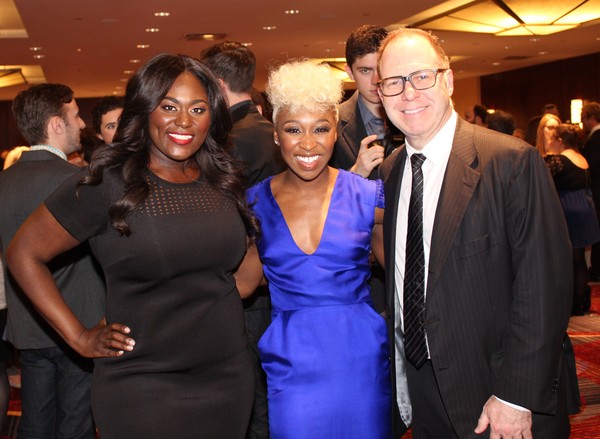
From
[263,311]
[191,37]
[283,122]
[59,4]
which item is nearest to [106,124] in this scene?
[263,311]

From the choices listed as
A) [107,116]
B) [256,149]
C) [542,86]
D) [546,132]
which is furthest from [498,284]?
[542,86]

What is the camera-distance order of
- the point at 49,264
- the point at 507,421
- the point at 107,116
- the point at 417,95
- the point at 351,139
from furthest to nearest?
the point at 107,116 → the point at 49,264 → the point at 351,139 → the point at 417,95 → the point at 507,421

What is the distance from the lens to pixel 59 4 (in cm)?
1056

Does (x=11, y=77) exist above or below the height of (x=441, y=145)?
above

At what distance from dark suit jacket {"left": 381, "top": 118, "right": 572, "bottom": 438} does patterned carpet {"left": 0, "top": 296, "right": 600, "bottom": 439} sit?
224 cm

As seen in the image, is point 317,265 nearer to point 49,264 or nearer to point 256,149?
point 256,149

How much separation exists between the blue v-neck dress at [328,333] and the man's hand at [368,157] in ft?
1.03

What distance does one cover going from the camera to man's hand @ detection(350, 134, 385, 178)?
2957 mm

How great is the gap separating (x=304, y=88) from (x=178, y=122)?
52 cm

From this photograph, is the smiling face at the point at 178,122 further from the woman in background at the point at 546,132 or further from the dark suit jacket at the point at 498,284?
the woman in background at the point at 546,132

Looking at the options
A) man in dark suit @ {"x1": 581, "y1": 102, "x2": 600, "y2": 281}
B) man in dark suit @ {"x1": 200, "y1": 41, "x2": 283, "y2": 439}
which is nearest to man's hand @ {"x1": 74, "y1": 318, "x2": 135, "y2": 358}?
man in dark suit @ {"x1": 200, "y1": 41, "x2": 283, "y2": 439}

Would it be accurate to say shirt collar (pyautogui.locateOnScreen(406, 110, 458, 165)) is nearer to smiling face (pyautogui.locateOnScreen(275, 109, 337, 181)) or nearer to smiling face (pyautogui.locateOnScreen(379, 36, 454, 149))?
smiling face (pyautogui.locateOnScreen(379, 36, 454, 149))

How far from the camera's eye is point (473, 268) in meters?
2.01

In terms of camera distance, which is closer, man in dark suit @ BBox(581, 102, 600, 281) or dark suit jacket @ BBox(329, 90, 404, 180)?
dark suit jacket @ BBox(329, 90, 404, 180)
